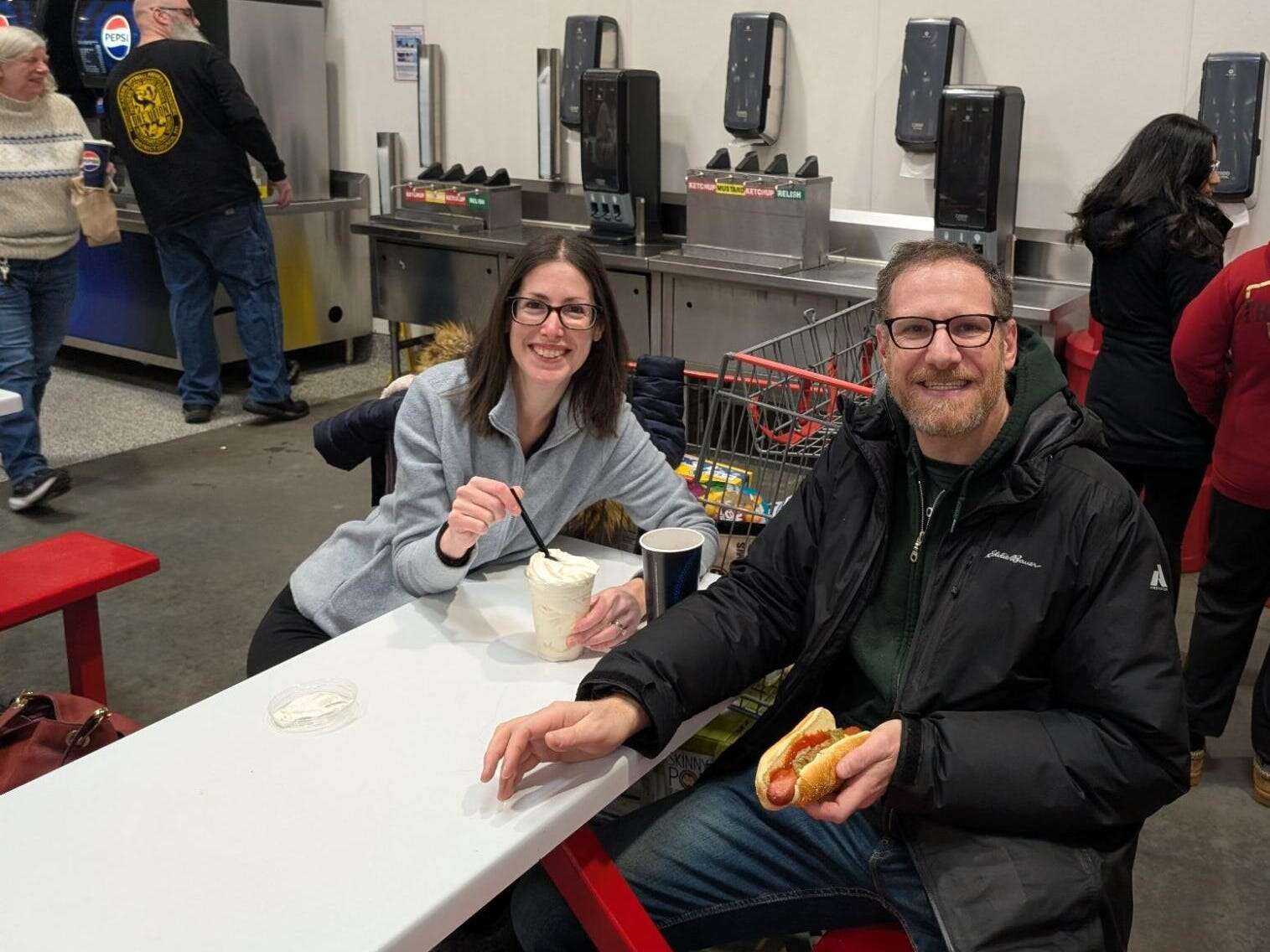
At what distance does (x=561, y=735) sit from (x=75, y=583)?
58.1 inches

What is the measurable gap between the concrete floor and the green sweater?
1036 mm

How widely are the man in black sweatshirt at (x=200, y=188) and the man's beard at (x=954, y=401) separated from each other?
13.4 feet

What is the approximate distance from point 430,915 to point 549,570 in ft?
2.02

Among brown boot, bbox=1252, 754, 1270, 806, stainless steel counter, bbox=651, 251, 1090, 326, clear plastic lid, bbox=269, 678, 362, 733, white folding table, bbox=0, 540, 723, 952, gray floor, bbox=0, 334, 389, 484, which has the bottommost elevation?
brown boot, bbox=1252, 754, 1270, 806

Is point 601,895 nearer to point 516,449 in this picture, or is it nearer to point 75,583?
point 516,449

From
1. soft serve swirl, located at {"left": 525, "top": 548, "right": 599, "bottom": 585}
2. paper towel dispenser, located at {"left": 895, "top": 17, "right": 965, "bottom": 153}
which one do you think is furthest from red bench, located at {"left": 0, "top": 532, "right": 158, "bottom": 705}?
paper towel dispenser, located at {"left": 895, "top": 17, "right": 965, "bottom": 153}

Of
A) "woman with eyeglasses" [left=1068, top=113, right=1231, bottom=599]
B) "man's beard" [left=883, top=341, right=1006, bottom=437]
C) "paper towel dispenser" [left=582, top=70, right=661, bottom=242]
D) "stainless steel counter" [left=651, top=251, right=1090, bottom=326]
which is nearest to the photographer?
"man's beard" [left=883, top=341, right=1006, bottom=437]

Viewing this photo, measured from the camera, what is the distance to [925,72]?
4430 mm

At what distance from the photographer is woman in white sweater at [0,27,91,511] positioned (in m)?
4.17

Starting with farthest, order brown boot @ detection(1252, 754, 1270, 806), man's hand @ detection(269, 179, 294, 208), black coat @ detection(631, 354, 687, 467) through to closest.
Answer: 1. man's hand @ detection(269, 179, 294, 208)
2. brown boot @ detection(1252, 754, 1270, 806)
3. black coat @ detection(631, 354, 687, 467)

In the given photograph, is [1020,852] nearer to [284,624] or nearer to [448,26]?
[284,624]

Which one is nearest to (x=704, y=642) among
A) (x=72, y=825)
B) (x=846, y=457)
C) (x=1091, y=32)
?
→ (x=846, y=457)

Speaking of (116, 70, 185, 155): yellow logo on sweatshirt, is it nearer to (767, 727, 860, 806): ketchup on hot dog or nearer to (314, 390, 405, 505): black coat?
(314, 390, 405, 505): black coat

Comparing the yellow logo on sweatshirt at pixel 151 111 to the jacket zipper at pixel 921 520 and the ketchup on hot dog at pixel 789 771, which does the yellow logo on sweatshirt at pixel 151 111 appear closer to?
the jacket zipper at pixel 921 520
